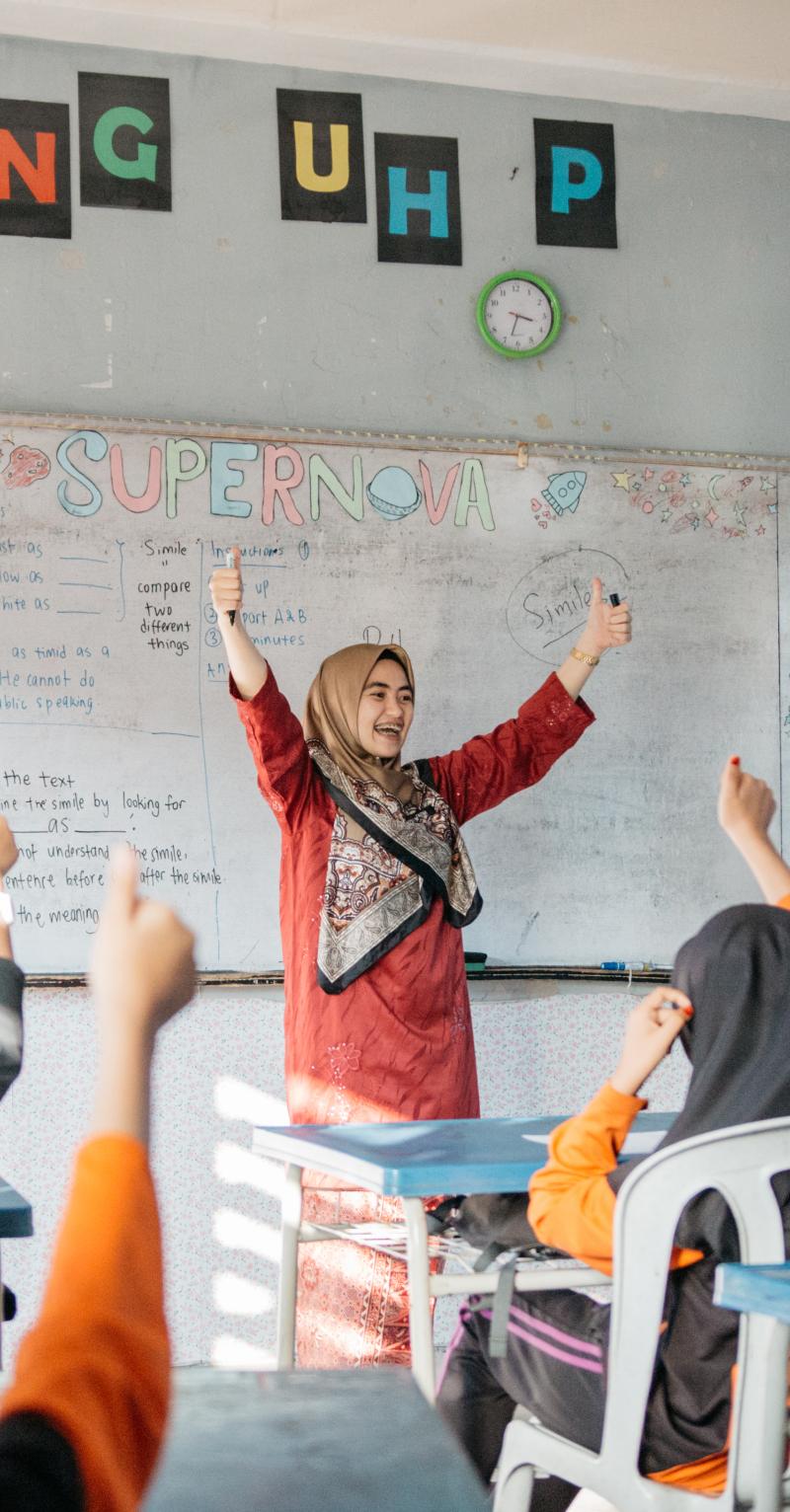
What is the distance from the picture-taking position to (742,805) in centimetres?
187

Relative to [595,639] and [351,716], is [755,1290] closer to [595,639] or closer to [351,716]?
[351,716]

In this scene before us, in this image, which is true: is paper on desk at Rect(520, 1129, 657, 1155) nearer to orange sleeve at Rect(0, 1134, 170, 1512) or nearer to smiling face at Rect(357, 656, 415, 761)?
smiling face at Rect(357, 656, 415, 761)

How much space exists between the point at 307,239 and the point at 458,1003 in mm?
1994

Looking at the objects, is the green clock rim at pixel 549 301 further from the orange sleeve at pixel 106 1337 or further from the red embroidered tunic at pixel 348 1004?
the orange sleeve at pixel 106 1337

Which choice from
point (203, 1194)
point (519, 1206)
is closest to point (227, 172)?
point (203, 1194)

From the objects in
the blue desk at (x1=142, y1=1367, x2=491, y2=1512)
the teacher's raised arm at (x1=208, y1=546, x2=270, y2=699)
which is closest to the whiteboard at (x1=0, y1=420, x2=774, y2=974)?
the teacher's raised arm at (x1=208, y1=546, x2=270, y2=699)

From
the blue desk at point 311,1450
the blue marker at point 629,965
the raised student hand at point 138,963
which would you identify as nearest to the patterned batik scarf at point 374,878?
the blue marker at point 629,965

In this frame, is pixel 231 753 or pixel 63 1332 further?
pixel 231 753

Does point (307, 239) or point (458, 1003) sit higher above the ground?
point (307, 239)

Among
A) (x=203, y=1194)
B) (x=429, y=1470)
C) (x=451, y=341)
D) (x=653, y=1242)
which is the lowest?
(x=203, y=1194)

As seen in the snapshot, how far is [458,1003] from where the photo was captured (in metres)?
2.99

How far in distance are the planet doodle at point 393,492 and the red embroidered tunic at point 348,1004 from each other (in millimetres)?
1000

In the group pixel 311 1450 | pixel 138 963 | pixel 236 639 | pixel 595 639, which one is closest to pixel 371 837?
pixel 236 639

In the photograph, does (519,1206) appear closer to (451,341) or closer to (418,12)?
(451,341)
